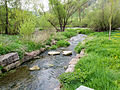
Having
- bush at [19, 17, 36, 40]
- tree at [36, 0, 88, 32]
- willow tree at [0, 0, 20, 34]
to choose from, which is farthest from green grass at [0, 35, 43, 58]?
tree at [36, 0, 88, 32]

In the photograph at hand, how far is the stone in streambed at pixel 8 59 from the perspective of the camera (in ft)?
16.8

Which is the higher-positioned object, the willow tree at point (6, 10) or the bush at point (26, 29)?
the willow tree at point (6, 10)

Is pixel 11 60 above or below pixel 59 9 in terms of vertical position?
below

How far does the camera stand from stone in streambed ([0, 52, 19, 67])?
16.8 feet

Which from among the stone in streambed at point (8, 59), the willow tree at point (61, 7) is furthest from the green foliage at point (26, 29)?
the willow tree at point (61, 7)

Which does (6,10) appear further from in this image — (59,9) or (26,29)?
(59,9)

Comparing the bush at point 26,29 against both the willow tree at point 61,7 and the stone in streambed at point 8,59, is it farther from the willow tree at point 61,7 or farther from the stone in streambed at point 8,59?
the willow tree at point 61,7

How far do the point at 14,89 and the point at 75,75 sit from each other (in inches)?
94.4

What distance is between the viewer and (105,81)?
2547mm

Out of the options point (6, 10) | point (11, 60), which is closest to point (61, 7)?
point (6, 10)

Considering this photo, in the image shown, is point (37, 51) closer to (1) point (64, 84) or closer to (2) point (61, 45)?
(2) point (61, 45)

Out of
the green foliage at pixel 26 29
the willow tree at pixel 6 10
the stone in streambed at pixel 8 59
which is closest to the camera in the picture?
the stone in streambed at pixel 8 59

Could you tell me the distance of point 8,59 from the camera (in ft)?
17.6

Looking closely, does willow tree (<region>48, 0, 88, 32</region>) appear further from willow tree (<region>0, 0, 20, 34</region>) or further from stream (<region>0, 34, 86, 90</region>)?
stream (<region>0, 34, 86, 90</region>)
